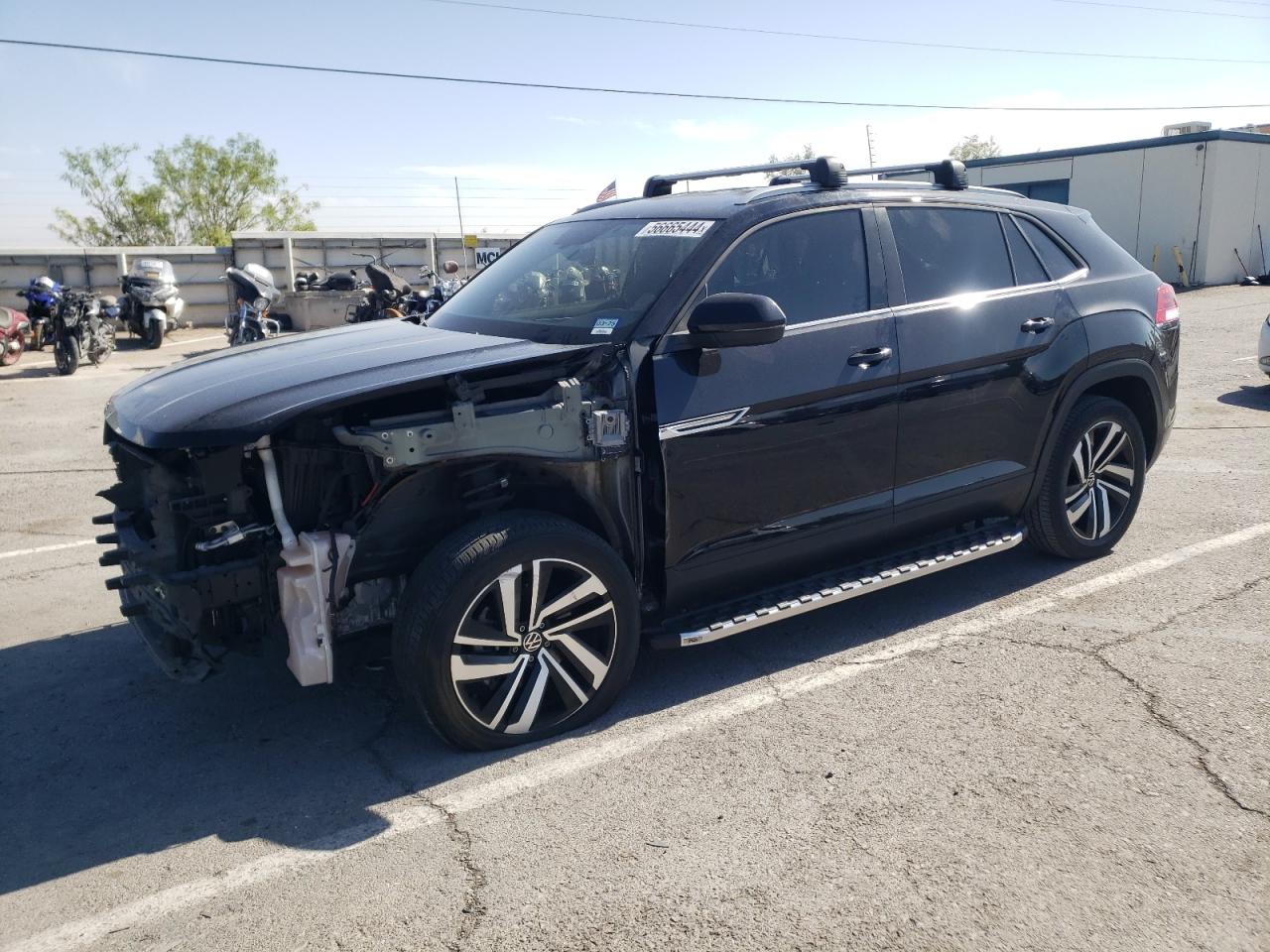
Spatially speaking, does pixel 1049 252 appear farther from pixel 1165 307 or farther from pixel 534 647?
pixel 534 647

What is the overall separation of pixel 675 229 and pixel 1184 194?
91.9 ft

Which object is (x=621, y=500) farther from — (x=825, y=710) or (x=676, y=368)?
(x=825, y=710)

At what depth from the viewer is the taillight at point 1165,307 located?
5547 millimetres

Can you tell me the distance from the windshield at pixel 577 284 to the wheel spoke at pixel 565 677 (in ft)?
3.88

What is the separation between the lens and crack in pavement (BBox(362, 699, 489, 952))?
277cm

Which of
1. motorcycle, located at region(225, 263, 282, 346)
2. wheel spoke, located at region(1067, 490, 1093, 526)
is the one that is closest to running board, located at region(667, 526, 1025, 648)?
wheel spoke, located at region(1067, 490, 1093, 526)

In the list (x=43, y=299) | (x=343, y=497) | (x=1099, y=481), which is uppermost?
(x=43, y=299)

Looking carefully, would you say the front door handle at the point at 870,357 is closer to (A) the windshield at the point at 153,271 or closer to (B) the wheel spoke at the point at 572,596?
(B) the wheel spoke at the point at 572,596

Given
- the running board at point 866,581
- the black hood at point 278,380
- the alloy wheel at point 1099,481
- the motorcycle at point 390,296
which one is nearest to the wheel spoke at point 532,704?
the running board at point 866,581

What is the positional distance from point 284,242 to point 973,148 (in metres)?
71.8

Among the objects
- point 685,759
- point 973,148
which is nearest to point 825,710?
point 685,759

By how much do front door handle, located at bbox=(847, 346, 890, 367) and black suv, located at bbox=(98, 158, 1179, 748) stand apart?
1 cm

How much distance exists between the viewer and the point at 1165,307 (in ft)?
18.4

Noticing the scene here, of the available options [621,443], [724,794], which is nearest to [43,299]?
[621,443]
